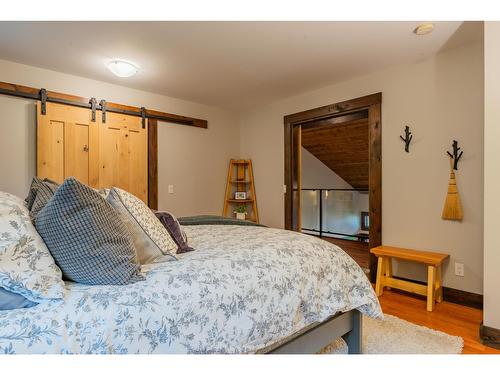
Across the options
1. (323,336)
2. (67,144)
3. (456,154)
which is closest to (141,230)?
(323,336)

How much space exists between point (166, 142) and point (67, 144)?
121cm

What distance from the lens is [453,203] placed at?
2.69 meters

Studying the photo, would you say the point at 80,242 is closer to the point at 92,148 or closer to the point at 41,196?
the point at 41,196

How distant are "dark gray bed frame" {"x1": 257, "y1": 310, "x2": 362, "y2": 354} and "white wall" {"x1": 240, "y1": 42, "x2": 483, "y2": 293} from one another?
5.39 ft

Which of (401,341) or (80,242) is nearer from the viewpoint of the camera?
(80,242)

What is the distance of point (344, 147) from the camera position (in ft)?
17.9

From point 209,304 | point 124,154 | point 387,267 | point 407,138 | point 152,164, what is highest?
point 407,138

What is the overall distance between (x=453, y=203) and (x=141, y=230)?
9.00 ft

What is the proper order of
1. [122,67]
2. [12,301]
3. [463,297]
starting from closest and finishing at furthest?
[12,301] < [463,297] < [122,67]

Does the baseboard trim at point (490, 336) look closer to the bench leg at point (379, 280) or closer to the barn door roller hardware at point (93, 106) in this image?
the bench leg at point (379, 280)

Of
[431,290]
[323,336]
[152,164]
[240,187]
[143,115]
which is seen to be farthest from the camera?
[240,187]

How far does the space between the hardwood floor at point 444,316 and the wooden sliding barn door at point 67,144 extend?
3.46m

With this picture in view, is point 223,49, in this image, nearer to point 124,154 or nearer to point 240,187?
point 124,154

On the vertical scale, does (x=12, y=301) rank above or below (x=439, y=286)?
above
